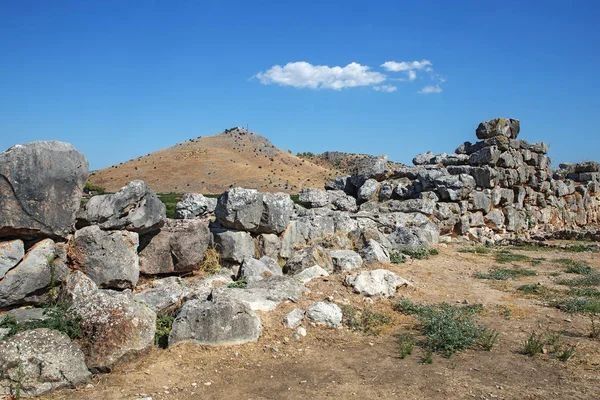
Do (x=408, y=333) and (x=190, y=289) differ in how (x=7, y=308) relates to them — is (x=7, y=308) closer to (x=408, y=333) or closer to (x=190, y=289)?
(x=190, y=289)

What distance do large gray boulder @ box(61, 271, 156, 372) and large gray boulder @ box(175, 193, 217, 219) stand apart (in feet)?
14.9

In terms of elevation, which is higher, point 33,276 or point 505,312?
point 33,276

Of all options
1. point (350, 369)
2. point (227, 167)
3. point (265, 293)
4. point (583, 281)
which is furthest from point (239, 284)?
point (227, 167)

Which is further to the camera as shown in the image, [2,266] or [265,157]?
[265,157]

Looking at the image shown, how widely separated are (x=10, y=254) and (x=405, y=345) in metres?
5.21

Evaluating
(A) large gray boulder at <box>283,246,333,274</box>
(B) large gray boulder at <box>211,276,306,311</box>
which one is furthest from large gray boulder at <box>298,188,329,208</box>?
(B) large gray boulder at <box>211,276,306,311</box>

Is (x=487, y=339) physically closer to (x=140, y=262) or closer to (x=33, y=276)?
(x=140, y=262)

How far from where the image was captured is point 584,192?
22875 millimetres

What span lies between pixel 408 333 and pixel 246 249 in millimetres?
3666

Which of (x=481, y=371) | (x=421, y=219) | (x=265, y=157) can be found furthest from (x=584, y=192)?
(x=265, y=157)

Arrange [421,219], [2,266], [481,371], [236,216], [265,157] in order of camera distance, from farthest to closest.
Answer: [265,157] < [421,219] < [236,216] < [2,266] < [481,371]

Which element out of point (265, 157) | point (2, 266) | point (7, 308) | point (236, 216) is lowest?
point (7, 308)

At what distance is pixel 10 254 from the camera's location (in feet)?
19.4

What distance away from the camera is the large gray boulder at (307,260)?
8531 millimetres
